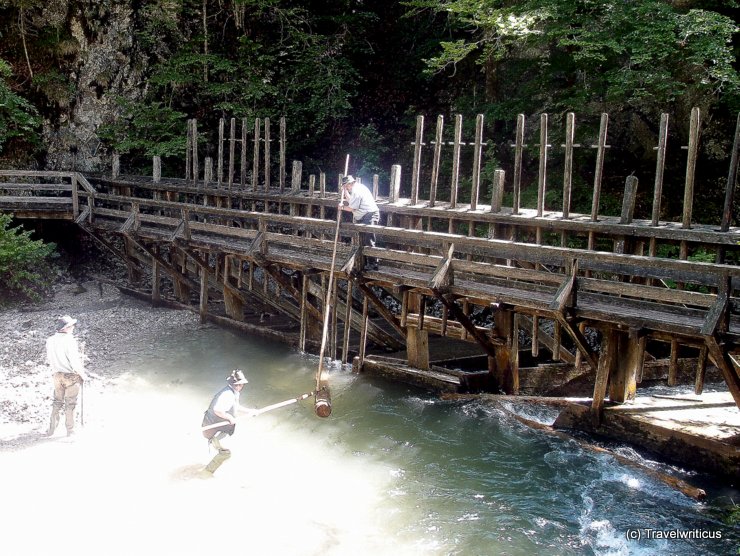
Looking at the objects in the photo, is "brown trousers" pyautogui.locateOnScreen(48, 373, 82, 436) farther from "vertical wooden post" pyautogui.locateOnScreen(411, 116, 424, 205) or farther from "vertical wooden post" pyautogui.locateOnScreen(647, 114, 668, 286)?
"vertical wooden post" pyautogui.locateOnScreen(647, 114, 668, 286)

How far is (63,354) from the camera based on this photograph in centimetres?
1022

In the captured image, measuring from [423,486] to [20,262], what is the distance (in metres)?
13.8

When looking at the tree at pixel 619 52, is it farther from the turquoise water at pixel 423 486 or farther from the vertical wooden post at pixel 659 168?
the turquoise water at pixel 423 486

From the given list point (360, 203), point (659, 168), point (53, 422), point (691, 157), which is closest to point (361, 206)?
point (360, 203)

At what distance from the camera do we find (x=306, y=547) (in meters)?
8.16

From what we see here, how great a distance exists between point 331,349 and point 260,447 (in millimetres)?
4574

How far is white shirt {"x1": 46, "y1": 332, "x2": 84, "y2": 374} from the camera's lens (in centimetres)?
1020

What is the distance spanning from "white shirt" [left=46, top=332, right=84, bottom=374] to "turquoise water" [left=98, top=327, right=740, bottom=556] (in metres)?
2.13

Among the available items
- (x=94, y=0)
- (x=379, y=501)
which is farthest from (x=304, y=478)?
(x=94, y=0)

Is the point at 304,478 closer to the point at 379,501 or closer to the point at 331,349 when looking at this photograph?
the point at 379,501

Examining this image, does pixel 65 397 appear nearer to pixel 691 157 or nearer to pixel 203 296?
pixel 203 296

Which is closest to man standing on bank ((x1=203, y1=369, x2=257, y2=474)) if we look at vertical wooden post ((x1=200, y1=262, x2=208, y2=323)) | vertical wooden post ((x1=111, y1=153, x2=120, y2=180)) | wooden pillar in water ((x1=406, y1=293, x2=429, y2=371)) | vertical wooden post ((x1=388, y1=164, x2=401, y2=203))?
wooden pillar in water ((x1=406, y1=293, x2=429, y2=371))

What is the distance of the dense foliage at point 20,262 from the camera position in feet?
59.2

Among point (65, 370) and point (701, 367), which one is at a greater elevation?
point (701, 367)
